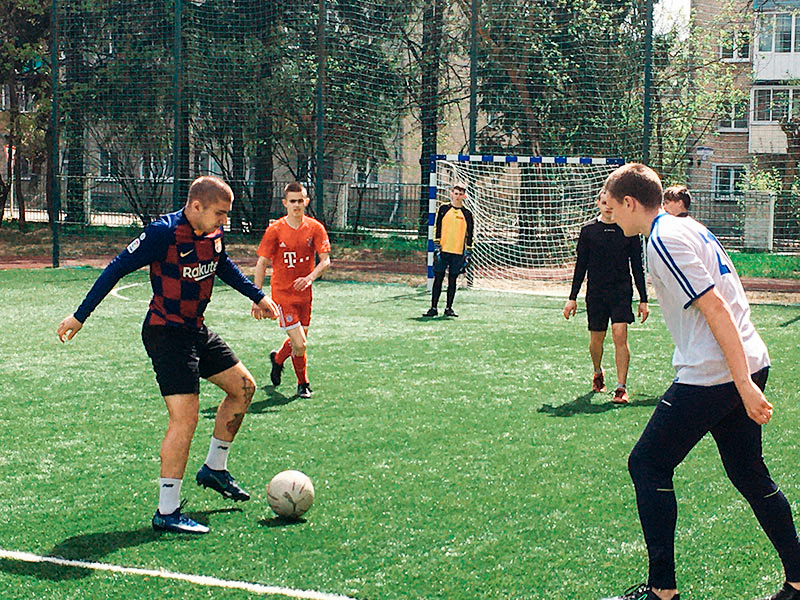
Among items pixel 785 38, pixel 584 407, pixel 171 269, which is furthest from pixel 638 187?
pixel 785 38

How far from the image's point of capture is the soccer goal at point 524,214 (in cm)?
2011

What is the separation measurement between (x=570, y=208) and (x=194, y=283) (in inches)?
610

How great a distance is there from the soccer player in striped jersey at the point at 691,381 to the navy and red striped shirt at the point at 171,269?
2.50 m

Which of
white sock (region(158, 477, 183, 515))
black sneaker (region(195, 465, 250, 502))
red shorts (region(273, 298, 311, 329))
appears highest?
red shorts (region(273, 298, 311, 329))

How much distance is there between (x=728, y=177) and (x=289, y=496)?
106 ft

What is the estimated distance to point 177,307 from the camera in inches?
220

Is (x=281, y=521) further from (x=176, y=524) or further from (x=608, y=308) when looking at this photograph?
(x=608, y=308)

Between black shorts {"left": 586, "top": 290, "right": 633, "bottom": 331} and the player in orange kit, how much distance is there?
8.38ft

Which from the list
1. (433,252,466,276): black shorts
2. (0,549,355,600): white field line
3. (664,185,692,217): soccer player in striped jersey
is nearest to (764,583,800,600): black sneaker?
(0,549,355,600): white field line

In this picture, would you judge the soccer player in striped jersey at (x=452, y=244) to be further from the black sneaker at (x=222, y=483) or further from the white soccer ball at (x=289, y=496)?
the white soccer ball at (x=289, y=496)

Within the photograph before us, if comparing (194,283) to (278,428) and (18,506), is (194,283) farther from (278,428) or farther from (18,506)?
(278,428)

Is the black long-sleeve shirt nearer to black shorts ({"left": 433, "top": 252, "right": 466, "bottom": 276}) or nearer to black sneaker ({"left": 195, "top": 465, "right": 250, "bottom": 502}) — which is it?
black sneaker ({"left": 195, "top": 465, "right": 250, "bottom": 502})

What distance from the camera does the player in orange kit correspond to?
30.3 ft

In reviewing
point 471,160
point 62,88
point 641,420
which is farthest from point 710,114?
point 641,420
